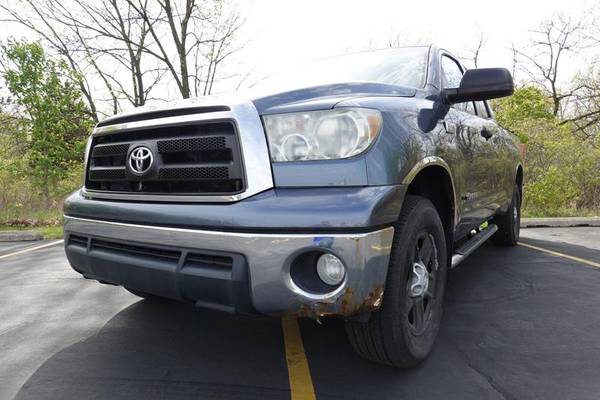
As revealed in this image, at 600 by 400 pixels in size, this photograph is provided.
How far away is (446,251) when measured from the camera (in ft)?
8.62

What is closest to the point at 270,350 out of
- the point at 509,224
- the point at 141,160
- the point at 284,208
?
the point at 284,208

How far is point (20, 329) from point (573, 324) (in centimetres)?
360

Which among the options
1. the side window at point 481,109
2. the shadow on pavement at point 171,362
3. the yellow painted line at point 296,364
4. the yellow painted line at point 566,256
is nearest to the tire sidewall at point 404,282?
the yellow painted line at point 296,364

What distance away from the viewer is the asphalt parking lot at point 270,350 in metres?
2.08

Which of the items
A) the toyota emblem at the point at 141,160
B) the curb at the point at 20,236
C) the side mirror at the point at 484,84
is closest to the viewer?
the toyota emblem at the point at 141,160

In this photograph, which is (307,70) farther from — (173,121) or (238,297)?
(238,297)

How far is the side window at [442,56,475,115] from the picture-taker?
3215mm

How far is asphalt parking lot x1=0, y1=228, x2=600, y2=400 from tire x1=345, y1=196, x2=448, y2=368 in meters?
0.14

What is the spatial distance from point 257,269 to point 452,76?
2.58 m

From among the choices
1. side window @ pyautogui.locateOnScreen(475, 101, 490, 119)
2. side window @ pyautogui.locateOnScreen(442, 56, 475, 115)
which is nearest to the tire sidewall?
side window @ pyautogui.locateOnScreen(442, 56, 475, 115)

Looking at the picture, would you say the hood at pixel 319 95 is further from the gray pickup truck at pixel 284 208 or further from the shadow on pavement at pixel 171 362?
the shadow on pavement at pixel 171 362

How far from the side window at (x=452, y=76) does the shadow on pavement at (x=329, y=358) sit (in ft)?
4.92

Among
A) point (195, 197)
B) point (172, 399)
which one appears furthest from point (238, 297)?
point (172, 399)

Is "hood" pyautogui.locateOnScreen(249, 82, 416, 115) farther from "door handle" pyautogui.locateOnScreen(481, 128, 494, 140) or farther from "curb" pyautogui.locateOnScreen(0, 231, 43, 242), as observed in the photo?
"curb" pyautogui.locateOnScreen(0, 231, 43, 242)
